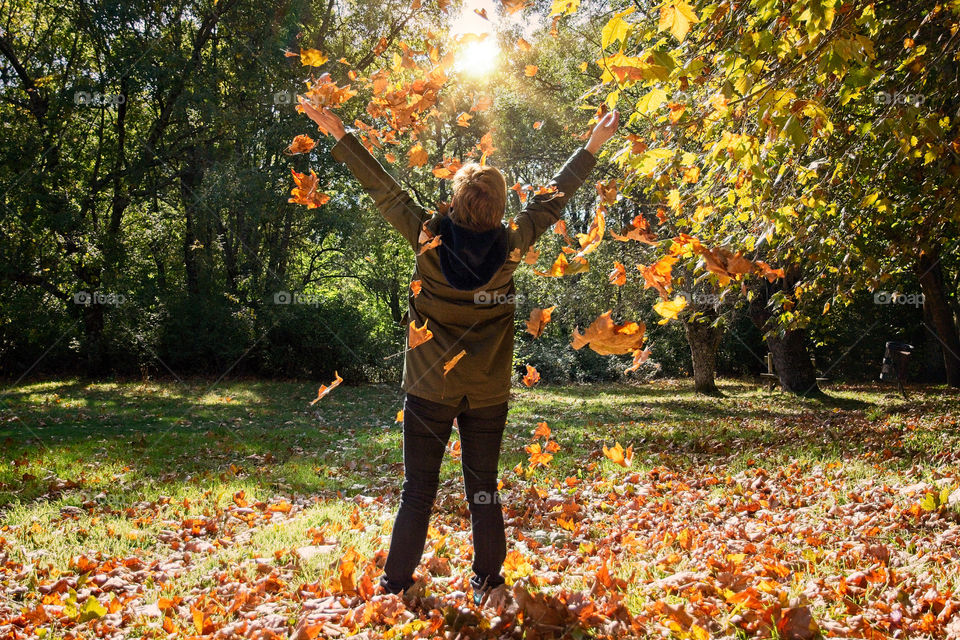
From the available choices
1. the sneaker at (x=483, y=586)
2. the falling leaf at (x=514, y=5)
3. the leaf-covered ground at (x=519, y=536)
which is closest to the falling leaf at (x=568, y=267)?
the leaf-covered ground at (x=519, y=536)

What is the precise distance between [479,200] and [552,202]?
1.55ft

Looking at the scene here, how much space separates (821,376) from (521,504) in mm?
17917

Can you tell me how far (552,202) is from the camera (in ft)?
9.61

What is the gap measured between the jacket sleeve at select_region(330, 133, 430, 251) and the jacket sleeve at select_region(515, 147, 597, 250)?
46 cm

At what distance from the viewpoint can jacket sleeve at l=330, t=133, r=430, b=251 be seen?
2.66 meters

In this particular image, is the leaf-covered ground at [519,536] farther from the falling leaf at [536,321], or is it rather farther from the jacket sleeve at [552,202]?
the jacket sleeve at [552,202]

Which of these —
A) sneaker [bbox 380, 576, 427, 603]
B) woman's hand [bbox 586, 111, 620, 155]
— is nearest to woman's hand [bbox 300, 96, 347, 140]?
woman's hand [bbox 586, 111, 620, 155]

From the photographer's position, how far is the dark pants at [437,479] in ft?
8.86

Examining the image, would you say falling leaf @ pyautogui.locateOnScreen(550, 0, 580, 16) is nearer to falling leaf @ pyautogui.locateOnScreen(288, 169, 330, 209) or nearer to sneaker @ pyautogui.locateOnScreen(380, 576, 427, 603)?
falling leaf @ pyautogui.locateOnScreen(288, 169, 330, 209)

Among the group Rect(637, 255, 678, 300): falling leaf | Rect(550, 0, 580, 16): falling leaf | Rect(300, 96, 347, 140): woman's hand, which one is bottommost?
Rect(637, 255, 678, 300): falling leaf

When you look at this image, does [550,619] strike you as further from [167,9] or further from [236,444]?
[167,9]

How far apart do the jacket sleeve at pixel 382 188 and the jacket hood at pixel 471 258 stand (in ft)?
0.58

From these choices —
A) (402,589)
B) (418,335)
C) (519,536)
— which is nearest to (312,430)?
(519,536)

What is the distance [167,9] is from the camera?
14992 mm
